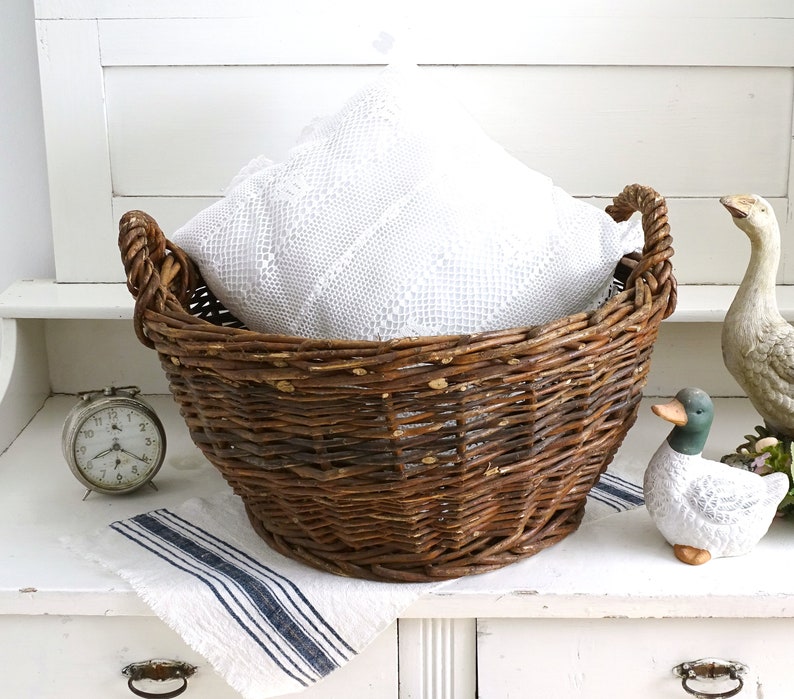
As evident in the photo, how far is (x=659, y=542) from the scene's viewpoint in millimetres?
875

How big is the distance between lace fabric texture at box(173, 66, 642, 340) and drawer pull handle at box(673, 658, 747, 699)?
337 mm

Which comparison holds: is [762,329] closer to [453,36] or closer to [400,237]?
[400,237]

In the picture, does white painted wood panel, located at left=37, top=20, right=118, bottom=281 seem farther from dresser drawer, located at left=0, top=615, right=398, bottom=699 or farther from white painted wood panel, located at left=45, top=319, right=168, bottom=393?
dresser drawer, located at left=0, top=615, right=398, bottom=699

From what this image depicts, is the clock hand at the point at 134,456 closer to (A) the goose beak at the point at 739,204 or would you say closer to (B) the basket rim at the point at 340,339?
(B) the basket rim at the point at 340,339

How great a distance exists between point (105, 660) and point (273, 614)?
0.18 meters

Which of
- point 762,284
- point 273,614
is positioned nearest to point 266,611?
point 273,614

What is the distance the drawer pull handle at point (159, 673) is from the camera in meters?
0.83

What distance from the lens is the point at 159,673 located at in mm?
837

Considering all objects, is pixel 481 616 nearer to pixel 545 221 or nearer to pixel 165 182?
pixel 545 221

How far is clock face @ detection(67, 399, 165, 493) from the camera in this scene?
0.96 m

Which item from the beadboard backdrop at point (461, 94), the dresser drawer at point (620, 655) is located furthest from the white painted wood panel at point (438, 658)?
the beadboard backdrop at point (461, 94)

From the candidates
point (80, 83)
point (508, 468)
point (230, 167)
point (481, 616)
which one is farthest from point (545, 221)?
point (80, 83)

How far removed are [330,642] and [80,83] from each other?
2.65 ft

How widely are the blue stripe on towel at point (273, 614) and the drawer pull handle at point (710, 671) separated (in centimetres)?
30
